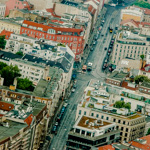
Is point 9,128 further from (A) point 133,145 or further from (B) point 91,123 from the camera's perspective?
(A) point 133,145

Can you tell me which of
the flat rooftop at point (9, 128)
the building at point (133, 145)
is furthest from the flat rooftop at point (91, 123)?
the flat rooftop at point (9, 128)

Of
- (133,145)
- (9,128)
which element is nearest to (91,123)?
(133,145)

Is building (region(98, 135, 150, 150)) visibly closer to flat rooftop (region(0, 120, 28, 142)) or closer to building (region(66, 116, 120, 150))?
building (region(66, 116, 120, 150))

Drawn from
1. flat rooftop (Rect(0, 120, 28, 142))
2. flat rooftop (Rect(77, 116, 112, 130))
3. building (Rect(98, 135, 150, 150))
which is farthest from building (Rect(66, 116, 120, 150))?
flat rooftop (Rect(0, 120, 28, 142))

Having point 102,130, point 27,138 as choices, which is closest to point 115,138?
point 102,130

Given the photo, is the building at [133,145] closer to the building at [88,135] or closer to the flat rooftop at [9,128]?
the building at [88,135]

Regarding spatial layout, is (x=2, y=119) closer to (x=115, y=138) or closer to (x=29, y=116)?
(x=29, y=116)

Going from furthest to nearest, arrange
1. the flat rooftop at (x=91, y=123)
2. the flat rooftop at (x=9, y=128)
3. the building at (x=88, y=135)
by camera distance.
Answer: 1. the flat rooftop at (x=91, y=123)
2. the building at (x=88, y=135)
3. the flat rooftop at (x=9, y=128)

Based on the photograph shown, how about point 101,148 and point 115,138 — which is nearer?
point 101,148
